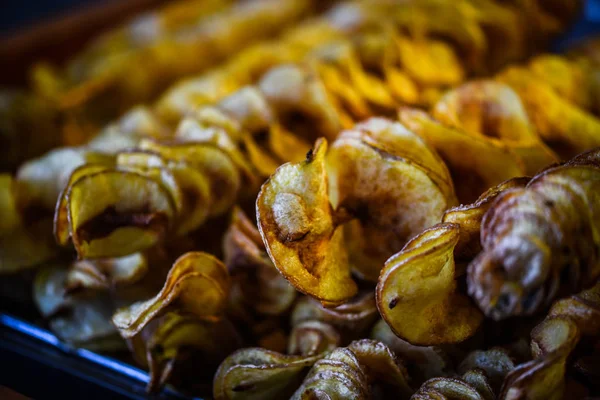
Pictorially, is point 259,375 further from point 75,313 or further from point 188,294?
point 75,313

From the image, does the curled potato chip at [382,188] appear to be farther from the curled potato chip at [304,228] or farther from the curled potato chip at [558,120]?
the curled potato chip at [558,120]

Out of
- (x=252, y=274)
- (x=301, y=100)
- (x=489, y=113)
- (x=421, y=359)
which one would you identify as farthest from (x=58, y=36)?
Answer: (x=421, y=359)

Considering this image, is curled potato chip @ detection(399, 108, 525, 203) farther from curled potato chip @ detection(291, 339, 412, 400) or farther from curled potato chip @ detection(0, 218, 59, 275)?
curled potato chip @ detection(0, 218, 59, 275)

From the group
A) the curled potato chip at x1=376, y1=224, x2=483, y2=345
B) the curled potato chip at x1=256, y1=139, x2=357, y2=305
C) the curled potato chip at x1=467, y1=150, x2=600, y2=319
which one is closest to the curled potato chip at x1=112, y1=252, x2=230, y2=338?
the curled potato chip at x1=256, y1=139, x2=357, y2=305

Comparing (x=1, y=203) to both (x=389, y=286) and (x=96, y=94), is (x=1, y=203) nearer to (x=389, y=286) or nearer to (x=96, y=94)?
(x=96, y=94)

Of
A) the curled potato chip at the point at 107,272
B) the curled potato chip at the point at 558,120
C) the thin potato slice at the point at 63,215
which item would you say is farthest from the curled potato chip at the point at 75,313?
the curled potato chip at the point at 558,120
